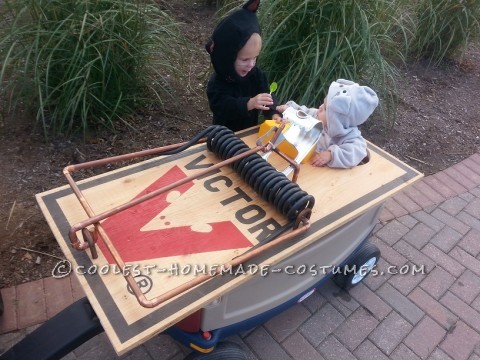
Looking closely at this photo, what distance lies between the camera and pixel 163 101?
2885 millimetres

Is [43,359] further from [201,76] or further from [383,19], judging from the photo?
[383,19]

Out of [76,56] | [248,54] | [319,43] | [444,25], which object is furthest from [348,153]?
[444,25]

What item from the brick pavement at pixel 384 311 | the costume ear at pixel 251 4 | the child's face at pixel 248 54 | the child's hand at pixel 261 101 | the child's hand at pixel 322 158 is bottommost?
the brick pavement at pixel 384 311

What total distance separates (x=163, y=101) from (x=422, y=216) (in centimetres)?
189

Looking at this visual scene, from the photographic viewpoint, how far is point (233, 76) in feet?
5.90

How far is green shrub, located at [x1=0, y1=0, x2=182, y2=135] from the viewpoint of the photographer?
2.21 meters

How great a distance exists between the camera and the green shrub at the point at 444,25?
3.68 m

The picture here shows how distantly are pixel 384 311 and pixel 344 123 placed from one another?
3.23 feet

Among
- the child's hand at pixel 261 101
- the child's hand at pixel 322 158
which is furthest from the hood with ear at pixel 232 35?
the child's hand at pixel 322 158

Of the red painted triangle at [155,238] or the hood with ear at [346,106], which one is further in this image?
the hood with ear at [346,106]

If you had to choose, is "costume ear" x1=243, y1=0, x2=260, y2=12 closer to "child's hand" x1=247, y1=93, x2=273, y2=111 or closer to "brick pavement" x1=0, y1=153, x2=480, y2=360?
"child's hand" x1=247, y1=93, x2=273, y2=111

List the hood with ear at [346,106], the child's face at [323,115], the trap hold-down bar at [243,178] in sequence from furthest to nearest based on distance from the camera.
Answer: the child's face at [323,115]
the hood with ear at [346,106]
the trap hold-down bar at [243,178]

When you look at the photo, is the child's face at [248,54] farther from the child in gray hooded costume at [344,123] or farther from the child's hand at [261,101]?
the child in gray hooded costume at [344,123]

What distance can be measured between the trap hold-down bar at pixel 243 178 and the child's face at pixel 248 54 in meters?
0.35
